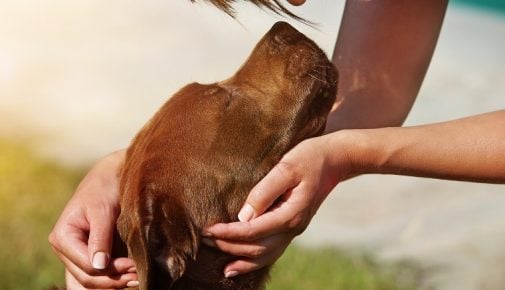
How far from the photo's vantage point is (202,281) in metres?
2.22

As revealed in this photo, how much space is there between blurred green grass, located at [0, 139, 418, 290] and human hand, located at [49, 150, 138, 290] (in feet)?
6.69

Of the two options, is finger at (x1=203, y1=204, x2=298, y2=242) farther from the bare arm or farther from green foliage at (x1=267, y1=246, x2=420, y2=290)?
green foliage at (x1=267, y1=246, x2=420, y2=290)

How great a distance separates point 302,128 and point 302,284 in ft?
7.96

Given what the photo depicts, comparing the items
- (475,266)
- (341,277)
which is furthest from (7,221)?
(475,266)

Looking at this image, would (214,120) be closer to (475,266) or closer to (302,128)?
(302,128)

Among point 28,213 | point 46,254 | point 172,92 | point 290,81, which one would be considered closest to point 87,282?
point 290,81

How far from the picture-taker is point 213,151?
2.20 m

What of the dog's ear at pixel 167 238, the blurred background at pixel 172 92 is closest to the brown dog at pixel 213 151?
the dog's ear at pixel 167 238

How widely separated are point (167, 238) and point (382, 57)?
1.21 m

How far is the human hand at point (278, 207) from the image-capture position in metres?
2.16

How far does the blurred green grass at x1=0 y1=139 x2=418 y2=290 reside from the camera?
4602mm

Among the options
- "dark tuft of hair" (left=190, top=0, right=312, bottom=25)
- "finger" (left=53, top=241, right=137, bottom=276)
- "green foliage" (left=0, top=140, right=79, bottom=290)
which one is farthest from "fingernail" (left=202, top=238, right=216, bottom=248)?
"green foliage" (left=0, top=140, right=79, bottom=290)

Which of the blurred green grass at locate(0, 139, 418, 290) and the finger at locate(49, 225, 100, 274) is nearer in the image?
the finger at locate(49, 225, 100, 274)

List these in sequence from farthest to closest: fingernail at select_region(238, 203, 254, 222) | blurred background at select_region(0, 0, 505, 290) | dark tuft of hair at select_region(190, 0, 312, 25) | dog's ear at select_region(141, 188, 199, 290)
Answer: blurred background at select_region(0, 0, 505, 290), dark tuft of hair at select_region(190, 0, 312, 25), fingernail at select_region(238, 203, 254, 222), dog's ear at select_region(141, 188, 199, 290)
